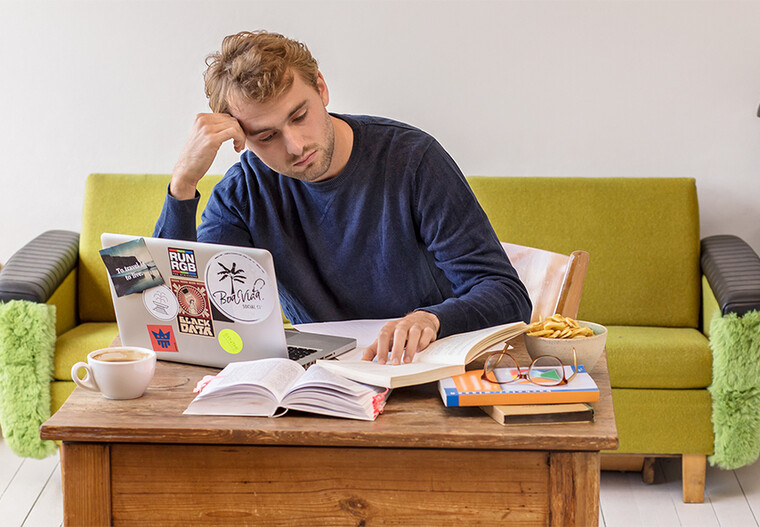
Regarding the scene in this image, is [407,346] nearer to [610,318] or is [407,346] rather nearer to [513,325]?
[513,325]

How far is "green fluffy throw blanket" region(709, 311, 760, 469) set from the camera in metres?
2.23

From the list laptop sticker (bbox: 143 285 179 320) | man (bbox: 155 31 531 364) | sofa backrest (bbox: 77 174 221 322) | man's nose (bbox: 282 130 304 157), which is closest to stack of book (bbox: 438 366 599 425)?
man (bbox: 155 31 531 364)

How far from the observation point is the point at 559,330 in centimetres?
115

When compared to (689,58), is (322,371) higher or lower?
lower

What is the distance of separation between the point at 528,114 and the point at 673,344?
3.41ft

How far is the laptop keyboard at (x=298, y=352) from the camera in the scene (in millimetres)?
1190

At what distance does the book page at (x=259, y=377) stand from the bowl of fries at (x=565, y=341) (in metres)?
0.33

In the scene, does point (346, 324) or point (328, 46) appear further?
point (328, 46)

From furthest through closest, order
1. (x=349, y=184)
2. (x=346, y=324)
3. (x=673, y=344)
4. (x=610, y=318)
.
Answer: (x=610, y=318) → (x=673, y=344) → (x=349, y=184) → (x=346, y=324)

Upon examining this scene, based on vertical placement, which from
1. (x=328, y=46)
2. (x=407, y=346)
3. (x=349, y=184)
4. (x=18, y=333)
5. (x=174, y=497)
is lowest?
(x=18, y=333)

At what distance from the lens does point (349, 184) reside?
61.8 inches

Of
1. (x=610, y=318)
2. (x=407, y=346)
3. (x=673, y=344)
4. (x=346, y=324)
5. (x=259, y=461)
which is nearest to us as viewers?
(x=259, y=461)

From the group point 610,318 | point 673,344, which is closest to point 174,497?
point 673,344

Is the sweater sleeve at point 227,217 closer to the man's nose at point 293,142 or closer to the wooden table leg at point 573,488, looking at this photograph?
the man's nose at point 293,142
